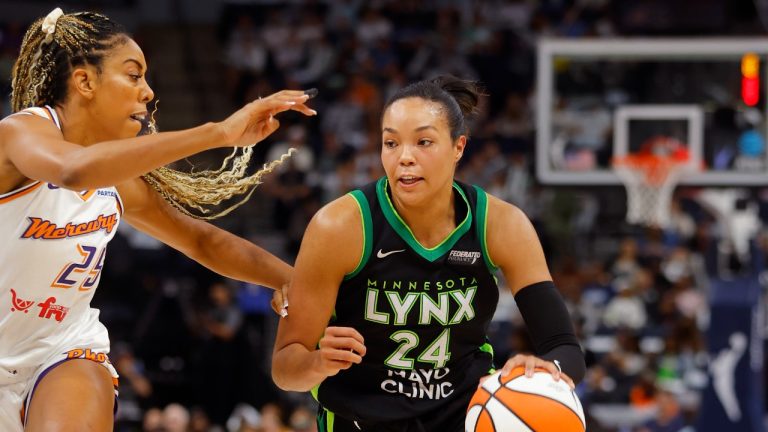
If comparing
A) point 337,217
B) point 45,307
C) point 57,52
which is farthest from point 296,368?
point 57,52

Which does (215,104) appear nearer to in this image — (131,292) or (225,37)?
(225,37)

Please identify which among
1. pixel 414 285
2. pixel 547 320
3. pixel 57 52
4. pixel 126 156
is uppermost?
pixel 57 52

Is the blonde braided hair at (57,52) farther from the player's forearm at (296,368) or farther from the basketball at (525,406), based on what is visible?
the basketball at (525,406)

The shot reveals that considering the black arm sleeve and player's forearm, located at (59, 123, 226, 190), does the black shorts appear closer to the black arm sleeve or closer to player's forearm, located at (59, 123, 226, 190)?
the black arm sleeve

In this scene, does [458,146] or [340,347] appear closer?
[340,347]

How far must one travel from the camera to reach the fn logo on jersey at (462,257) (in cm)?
378

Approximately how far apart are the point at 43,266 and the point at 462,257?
1.39 meters

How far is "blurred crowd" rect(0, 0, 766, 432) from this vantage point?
32.0 ft

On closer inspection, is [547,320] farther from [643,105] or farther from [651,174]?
[643,105]

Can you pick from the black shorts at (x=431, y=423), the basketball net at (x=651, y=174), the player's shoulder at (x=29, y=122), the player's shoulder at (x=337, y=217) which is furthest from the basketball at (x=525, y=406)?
the basketball net at (x=651, y=174)

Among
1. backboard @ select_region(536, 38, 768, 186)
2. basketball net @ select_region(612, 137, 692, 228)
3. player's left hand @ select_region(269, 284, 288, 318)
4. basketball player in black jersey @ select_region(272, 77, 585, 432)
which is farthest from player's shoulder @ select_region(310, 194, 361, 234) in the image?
basketball net @ select_region(612, 137, 692, 228)

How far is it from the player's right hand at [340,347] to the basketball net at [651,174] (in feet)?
25.3

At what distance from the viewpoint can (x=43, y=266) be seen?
355cm

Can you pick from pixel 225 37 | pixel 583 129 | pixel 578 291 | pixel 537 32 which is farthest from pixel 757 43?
pixel 225 37
